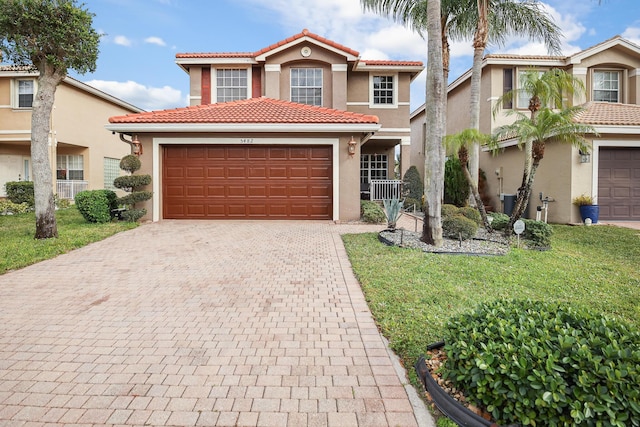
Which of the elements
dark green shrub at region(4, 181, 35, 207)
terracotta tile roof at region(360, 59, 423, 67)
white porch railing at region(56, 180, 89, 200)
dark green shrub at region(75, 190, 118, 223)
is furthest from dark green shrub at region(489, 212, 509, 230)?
white porch railing at region(56, 180, 89, 200)

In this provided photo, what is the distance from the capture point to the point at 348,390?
3010 mm

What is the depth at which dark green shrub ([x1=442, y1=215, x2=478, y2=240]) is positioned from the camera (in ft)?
29.7

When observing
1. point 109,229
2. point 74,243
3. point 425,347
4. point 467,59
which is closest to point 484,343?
point 425,347

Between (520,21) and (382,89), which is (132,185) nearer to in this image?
(382,89)

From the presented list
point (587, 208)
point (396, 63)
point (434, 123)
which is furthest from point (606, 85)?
point (434, 123)

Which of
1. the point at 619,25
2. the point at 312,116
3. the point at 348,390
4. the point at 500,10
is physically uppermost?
the point at 619,25

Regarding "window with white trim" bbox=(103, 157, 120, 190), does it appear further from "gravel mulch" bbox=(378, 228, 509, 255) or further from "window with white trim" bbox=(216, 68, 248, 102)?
"gravel mulch" bbox=(378, 228, 509, 255)

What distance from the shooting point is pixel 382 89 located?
18047mm

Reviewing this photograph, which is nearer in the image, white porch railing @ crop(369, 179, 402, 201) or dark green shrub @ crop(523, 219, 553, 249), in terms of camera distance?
dark green shrub @ crop(523, 219, 553, 249)

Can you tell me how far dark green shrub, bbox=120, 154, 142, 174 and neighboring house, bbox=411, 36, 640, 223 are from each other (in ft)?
41.9

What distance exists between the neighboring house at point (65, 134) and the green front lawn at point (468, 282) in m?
16.8

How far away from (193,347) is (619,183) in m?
15.2

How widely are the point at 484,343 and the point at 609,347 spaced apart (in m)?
0.72

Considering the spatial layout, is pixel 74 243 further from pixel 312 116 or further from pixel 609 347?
pixel 609 347
